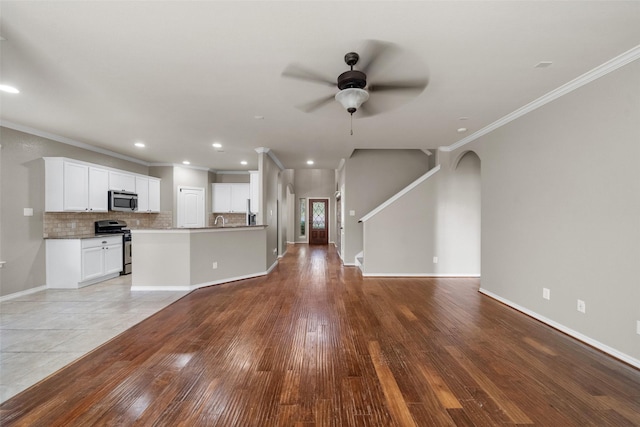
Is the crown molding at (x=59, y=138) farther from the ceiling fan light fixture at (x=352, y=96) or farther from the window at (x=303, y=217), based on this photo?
the window at (x=303, y=217)

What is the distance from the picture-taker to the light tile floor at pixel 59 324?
2092 mm

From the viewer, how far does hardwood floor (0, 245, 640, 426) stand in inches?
62.9

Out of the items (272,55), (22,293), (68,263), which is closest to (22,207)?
(68,263)

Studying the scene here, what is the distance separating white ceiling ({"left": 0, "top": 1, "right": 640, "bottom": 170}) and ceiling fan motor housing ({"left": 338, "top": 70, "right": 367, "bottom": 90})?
184 millimetres

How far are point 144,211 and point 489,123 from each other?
23.9 ft

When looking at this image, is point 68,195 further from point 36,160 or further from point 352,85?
point 352,85

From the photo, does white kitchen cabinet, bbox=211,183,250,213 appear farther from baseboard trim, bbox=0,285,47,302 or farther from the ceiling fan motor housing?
the ceiling fan motor housing

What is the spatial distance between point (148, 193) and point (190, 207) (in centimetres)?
109

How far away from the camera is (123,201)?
5.49 meters

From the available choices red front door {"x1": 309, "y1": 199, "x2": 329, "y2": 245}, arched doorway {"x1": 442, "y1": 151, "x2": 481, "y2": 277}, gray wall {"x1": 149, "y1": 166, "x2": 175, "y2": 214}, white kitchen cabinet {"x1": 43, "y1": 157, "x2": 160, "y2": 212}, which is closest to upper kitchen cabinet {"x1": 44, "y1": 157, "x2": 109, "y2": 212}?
white kitchen cabinet {"x1": 43, "y1": 157, "x2": 160, "y2": 212}

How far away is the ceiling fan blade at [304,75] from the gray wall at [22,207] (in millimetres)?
→ 4566

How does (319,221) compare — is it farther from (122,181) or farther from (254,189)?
(122,181)

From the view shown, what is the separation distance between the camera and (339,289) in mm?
4297

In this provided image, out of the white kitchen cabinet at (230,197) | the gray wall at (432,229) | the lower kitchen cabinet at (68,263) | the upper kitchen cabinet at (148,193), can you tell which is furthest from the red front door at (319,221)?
the lower kitchen cabinet at (68,263)
